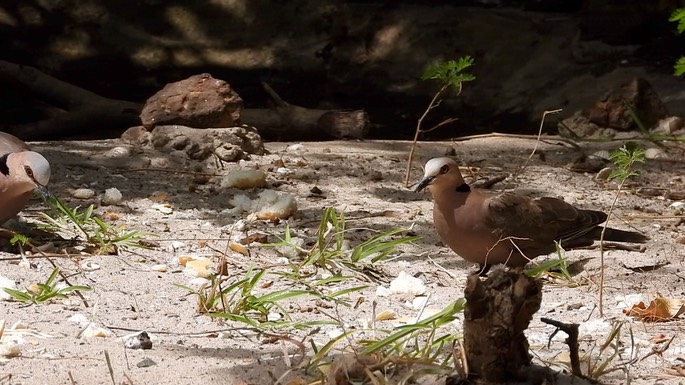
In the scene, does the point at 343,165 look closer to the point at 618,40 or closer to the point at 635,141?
the point at 635,141

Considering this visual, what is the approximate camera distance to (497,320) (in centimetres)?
288

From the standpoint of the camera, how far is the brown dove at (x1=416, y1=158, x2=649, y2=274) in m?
5.02

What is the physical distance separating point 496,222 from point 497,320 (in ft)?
7.33

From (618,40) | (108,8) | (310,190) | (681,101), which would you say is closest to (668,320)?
(310,190)

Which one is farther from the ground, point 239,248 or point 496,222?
point 496,222

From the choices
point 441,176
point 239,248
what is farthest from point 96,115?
point 441,176

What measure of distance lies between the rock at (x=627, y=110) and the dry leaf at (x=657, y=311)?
444cm

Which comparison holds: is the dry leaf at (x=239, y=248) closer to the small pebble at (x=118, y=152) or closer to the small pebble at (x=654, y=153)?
the small pebble at (x=118, y=152)

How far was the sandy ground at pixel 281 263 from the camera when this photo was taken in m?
3.50

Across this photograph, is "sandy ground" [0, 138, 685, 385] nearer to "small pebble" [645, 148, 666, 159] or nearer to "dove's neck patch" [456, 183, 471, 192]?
"small pebble" [645, 148, 666, 159]

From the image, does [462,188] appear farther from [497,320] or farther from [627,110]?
[627,110]

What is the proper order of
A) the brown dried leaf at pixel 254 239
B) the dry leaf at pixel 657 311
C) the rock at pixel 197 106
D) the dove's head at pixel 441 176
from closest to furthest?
the dry leaf at pixel 657 311 → the dove's head at pixel 441 176 → the brown dried leaf at pixel 254 239 → the rock at pixel 197 106

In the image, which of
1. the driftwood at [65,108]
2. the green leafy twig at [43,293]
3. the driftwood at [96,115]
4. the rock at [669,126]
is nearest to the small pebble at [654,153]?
the rock at [669,126]

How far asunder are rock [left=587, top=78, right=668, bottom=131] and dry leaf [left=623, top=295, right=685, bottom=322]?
4.44 metres
